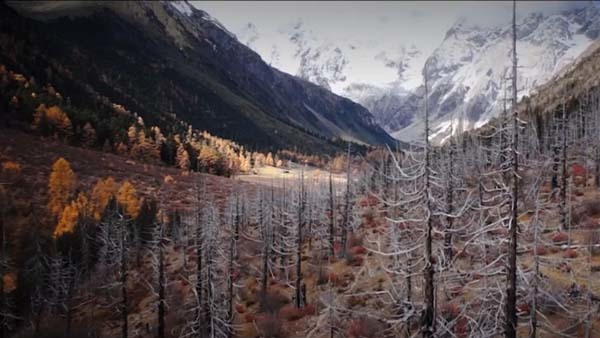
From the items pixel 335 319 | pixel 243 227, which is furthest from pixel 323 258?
pixel 243 227

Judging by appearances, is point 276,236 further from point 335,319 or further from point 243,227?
point 335,319

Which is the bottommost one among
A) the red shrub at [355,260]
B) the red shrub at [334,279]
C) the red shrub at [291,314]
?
the red shrub at [291,314]

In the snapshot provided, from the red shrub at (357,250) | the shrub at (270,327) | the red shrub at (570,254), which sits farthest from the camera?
the red shrub at (357,250)

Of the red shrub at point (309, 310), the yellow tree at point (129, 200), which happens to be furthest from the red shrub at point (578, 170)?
the yellow tree at point (129, 200)

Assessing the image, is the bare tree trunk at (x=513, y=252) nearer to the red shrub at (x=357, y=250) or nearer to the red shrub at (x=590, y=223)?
the red shrub at (x=590, y=223)

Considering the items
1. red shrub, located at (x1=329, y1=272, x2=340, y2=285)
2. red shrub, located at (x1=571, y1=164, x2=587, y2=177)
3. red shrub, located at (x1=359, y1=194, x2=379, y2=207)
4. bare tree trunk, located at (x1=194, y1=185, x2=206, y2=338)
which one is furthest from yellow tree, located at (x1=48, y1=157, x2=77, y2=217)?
red shrub, located at (x1=571, y1=164, x2=587, y2=177)

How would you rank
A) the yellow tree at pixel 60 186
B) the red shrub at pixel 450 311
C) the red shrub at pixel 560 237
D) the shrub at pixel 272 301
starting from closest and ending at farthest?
1. the red shrub at pixel 450 311
2. the red shrub at pixel 560 237
3. the shrub at pixel 272 301
4. the yellow tree at pixel 60 186

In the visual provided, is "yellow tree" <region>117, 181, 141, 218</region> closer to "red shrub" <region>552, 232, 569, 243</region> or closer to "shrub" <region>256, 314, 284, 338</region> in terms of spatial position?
"shrub" <region>256, 314, 284, 338</region>
